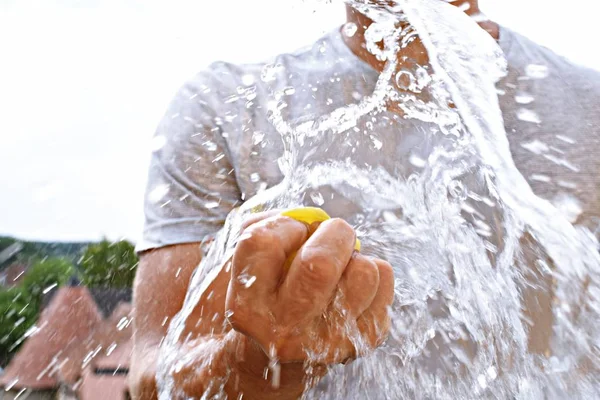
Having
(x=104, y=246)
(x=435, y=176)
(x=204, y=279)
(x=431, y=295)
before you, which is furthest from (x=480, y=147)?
(x=104, y=246)

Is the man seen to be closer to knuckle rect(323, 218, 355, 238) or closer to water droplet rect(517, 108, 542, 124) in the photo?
→ water droplet rect(517, 108, 542, 124)

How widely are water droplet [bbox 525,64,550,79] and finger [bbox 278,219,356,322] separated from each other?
59 cm

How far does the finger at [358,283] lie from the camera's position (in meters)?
0.36

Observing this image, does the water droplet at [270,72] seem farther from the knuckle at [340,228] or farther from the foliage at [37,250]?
the knuckle at [340,228]

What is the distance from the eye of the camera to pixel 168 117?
0.79 meters

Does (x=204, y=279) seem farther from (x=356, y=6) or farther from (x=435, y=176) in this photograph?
(x=356, y=6)

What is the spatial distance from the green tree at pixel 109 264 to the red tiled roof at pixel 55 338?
21 millimetres

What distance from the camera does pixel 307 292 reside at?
35cm

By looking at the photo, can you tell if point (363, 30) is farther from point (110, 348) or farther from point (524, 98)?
point (110, 348)

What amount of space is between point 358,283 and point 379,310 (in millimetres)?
40

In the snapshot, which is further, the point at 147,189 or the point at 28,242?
the point at 147,189

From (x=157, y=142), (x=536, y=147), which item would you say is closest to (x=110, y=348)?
(x=157, y=142)

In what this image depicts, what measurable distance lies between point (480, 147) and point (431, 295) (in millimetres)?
173

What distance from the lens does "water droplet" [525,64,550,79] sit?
0.85 metres
